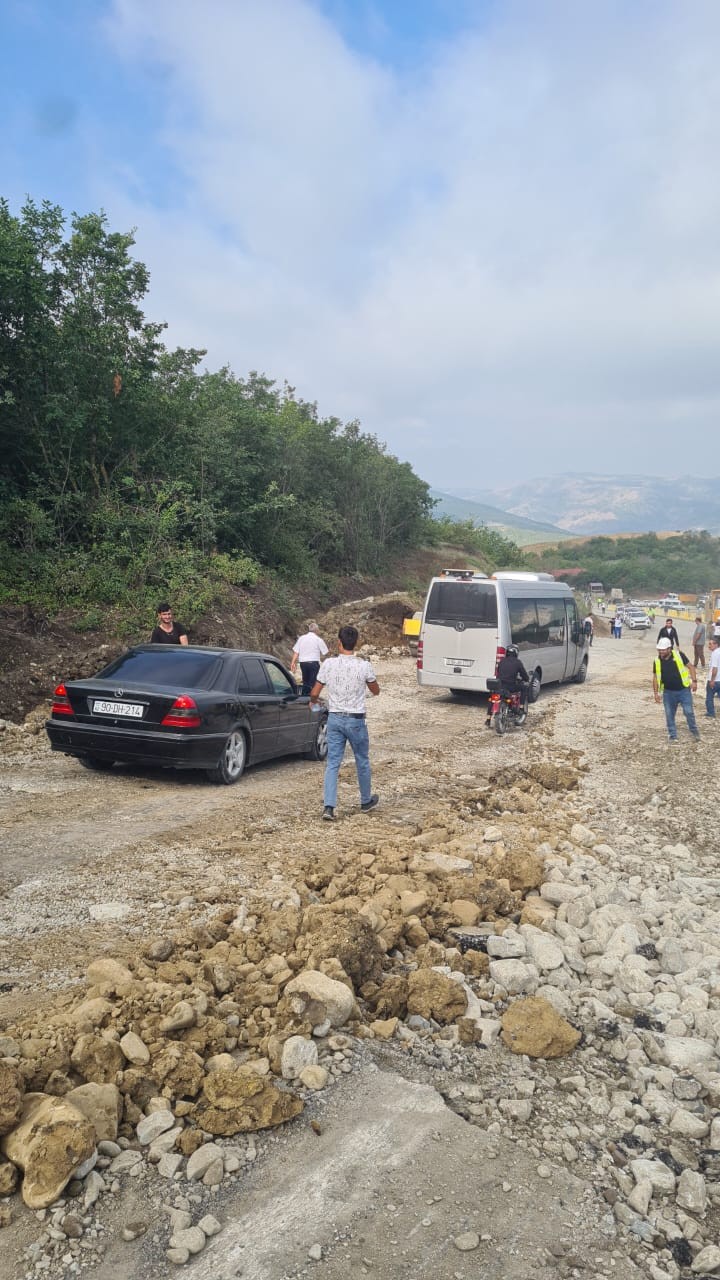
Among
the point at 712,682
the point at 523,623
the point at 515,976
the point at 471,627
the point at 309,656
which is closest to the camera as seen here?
the point at 515,976

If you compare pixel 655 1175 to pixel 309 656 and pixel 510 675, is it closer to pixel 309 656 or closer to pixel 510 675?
pixel 309 656

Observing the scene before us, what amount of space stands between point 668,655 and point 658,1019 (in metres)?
9.47

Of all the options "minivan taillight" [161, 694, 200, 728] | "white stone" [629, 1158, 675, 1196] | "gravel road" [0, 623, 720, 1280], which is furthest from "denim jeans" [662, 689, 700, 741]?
"white stone" [629, 1158, 675, 1196]

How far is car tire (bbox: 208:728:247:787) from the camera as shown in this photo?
873 cm

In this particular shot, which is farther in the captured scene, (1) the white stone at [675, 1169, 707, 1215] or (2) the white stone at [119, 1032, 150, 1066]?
(2) the white stone at [119, 1032, 150, 1066]

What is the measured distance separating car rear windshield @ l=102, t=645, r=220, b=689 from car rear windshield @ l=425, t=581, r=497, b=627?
312 inches

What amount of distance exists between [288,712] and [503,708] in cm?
531

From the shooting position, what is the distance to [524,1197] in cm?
295

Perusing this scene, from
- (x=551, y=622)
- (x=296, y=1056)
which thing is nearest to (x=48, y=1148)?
(x=296, y=1056)

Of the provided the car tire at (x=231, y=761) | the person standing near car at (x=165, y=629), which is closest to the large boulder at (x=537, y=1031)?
the car tire at (x=231, y=761)

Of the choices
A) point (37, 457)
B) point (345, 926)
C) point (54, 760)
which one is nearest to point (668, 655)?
point (54, 760)

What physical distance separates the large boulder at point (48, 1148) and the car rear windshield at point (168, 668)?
604cm

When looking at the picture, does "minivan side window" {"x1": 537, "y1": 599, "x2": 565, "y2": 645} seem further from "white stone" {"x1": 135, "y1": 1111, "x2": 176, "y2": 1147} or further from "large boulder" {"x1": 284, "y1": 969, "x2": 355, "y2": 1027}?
"white stone" {"x1": 135, "y1": 1111, "x2": 176, "y2": 1147}

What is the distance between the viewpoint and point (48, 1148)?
9.00ft
